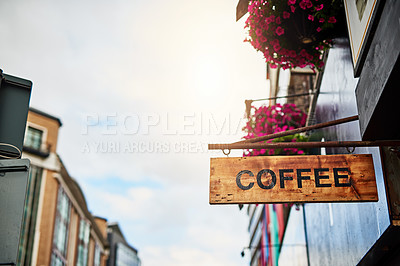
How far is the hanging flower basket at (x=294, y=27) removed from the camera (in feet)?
20.6

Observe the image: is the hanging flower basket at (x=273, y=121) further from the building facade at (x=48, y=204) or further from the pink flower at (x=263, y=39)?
the building facade at (x=48, y=204)

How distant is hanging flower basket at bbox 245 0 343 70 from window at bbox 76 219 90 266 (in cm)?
3541

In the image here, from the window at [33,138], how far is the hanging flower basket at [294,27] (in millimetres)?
29520

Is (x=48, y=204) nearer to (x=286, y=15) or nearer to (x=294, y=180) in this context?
(x=286, y=15)

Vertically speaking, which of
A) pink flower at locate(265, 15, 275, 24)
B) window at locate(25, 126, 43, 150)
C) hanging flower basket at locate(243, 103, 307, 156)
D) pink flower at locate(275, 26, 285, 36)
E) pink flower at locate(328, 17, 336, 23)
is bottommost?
hanging flower basket at locate(243, 103, 307, 156)

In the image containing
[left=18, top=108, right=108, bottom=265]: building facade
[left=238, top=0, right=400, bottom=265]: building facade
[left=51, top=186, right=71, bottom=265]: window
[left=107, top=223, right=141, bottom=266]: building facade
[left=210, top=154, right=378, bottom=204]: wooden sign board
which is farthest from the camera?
[left=107, top=223, right=141, bottom=266]: building facade

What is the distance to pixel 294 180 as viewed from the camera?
4.99m

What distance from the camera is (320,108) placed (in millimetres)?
8969

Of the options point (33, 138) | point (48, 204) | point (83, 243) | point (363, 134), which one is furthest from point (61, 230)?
point (363, 134)

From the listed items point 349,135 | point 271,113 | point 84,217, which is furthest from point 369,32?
point 84,217

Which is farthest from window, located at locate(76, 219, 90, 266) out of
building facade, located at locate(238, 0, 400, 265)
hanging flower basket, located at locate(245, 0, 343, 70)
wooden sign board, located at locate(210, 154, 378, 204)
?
wooden sign board, located at locate(210, 154, 378, 204)

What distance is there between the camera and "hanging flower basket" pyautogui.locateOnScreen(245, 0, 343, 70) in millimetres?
6270

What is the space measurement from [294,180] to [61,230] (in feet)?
107

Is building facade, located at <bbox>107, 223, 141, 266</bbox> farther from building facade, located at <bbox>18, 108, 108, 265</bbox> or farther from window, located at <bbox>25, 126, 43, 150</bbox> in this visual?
window, located at <bbox>25, 126, 43, 150</bbox>
